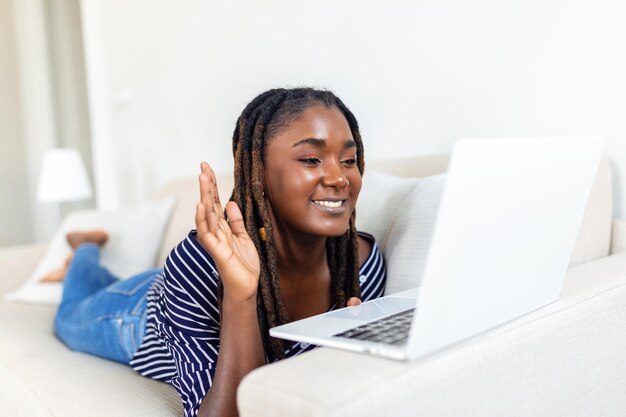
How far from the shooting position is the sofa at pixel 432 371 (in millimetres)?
607

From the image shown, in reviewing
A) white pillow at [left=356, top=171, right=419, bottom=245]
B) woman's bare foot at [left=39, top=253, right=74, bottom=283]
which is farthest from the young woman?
woman's bare foot at [left=39, top=253, right=74, bottom=283]

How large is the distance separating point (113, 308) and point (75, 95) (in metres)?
2.52

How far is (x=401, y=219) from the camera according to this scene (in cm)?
125

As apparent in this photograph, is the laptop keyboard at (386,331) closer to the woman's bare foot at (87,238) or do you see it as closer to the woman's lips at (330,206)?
the woman's lips at (330,206)

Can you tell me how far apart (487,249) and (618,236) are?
0.68m

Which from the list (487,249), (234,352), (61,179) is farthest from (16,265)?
(487,249)

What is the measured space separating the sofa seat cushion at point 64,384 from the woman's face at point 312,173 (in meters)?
0.40

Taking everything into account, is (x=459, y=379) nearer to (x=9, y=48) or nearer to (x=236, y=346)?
(x=236, y=346)

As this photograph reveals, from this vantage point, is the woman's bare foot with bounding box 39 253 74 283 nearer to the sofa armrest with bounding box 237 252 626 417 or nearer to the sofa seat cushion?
the sofa seat cushion

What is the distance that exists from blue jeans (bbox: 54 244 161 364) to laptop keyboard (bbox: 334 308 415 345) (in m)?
0.78

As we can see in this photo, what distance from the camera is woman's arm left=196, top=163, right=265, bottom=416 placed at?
0.82 meters

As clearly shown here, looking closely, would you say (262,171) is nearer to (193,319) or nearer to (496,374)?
(193,319)

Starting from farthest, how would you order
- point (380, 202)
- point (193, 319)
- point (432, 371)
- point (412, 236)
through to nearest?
point (380, 202), point (412, 236), point (193, 319), point (432, 371)

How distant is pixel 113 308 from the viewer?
4.97 ft
